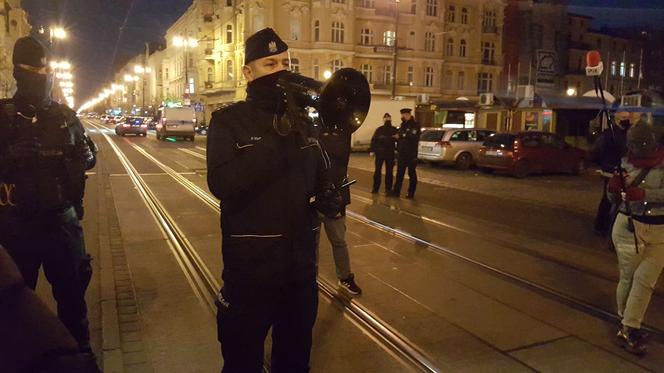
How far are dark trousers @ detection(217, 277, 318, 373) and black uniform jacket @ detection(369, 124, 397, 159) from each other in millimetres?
9728

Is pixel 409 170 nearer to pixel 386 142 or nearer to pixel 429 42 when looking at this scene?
pixel 386 142

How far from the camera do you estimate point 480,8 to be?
164 ft

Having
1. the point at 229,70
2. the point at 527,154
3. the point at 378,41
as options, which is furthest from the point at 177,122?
the point at 527,154

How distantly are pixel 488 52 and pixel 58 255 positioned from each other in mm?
52819

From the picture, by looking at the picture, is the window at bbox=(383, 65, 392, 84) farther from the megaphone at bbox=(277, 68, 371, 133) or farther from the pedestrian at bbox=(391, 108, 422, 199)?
the megaphone at bbox=(277, 68, 371, 133)

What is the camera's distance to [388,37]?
47125mm

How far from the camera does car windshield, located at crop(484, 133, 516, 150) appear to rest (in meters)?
17.5

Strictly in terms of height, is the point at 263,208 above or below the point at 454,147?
above

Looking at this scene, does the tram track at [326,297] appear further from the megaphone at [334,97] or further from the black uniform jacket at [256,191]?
the megaphone at [334,97]

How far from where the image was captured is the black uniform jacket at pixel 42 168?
3.21 m

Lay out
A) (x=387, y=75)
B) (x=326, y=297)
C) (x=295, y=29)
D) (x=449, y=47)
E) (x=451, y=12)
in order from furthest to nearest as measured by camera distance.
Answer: (x=449, y=47)
(x=451, y=12)
(x=387, y=75)
(x=295, y=29)
(x=326, y=297)

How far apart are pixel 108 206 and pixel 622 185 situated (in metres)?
9.42

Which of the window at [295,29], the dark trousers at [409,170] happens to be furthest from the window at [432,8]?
the dark trousers at [409,170]

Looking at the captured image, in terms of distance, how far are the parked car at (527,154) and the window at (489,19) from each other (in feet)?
117
